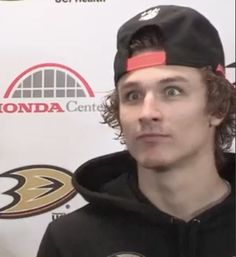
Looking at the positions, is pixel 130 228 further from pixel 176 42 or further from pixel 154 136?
pixel 176 42

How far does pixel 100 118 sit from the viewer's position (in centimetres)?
123

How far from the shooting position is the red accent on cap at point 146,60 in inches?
33.0

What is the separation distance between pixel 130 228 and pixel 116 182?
96 millimetres

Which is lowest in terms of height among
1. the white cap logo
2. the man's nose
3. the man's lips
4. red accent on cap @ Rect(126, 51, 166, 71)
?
the man's lips

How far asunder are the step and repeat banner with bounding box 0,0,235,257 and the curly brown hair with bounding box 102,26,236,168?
187 millimetres

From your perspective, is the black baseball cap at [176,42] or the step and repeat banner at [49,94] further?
the step and repeat banner at [49,94]

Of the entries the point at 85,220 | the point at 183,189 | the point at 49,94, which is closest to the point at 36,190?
the point at 49,94

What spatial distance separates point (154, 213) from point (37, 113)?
490mm

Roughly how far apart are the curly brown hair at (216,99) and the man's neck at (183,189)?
7 cm

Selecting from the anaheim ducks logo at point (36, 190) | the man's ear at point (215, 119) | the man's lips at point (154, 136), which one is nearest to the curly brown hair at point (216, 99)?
the man's ear at point (215, 119)

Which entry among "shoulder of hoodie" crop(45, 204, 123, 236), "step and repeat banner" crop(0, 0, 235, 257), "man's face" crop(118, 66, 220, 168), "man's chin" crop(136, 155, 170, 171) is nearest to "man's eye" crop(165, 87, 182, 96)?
"man's face" crop(118, 66, 220, 168)

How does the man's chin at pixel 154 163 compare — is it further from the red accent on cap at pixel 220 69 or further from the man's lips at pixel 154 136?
the red accent on cap at pixel 220 69

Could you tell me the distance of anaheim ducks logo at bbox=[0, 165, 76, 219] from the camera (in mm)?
1245

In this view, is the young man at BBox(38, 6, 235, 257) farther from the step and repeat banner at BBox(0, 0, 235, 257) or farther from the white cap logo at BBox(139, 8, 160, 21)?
the step and repeat banner at BBox(0, 0, 235, 257)
